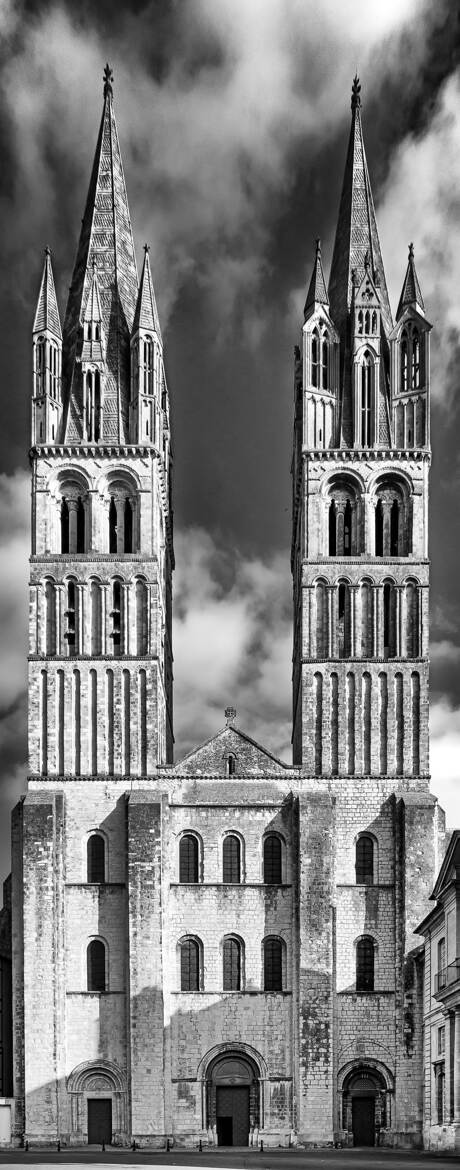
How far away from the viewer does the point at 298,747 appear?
220ft

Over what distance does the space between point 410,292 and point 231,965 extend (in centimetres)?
2786

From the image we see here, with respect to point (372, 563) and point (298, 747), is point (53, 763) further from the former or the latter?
point (372, 563)

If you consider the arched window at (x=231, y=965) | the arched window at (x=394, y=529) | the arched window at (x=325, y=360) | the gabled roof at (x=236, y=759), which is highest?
the arched window at (x=325, y=360)

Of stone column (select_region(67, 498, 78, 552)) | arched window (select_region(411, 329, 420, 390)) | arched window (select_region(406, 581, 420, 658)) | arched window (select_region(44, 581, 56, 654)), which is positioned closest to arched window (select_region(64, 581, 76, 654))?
arched window (select_region(44, 581, 56, 654))

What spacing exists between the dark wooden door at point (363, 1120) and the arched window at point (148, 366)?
28654 millimetres

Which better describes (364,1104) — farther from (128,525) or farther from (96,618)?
(128,525)

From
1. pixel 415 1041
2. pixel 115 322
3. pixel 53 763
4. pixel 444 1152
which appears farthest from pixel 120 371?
pixel 444 1152

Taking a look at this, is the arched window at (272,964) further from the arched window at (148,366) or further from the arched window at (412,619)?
the arched window at (148,366)

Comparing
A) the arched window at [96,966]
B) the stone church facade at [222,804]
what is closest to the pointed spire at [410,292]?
the stone church facade at [222,804]

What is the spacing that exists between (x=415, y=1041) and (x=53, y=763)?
16.8 meters

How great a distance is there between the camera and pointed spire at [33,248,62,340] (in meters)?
68.3

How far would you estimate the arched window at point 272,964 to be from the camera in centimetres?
6234

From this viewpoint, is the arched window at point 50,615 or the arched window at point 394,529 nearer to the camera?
the arched window at point 50,615

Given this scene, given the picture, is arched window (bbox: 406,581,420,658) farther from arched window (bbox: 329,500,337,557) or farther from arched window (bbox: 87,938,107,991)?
arched window (bbox: 87,938,107,991)
